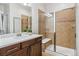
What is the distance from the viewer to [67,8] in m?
1.86

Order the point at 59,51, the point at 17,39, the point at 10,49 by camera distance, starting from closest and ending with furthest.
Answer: the point at 10,49 < the point at 17,39 < the point at 59,51

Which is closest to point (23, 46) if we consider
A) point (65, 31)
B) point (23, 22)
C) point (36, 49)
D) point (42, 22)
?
point (36, 49)

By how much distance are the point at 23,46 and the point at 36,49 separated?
0.87 ft

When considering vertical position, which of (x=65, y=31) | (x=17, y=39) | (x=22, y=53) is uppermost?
(x=65, y=31)

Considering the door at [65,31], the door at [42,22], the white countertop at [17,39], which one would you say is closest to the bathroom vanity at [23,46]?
the white countertop at [17,39]

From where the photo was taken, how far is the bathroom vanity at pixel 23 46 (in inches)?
63.9

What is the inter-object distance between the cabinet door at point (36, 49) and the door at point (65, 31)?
0.31 meters

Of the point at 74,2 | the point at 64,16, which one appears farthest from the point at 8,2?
the point at 74,2

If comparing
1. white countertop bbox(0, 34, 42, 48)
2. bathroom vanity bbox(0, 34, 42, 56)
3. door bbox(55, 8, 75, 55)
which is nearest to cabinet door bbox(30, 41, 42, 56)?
bathroom vanity bbox(0, 34, 42, 56)

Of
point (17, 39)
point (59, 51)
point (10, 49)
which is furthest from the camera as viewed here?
point (59, 51)

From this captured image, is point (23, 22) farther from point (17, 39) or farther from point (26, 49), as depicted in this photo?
point (26, 49)

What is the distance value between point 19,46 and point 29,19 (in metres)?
0.47

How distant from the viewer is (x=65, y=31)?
6.26 feet

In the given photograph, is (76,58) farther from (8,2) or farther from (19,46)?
(8,2)
